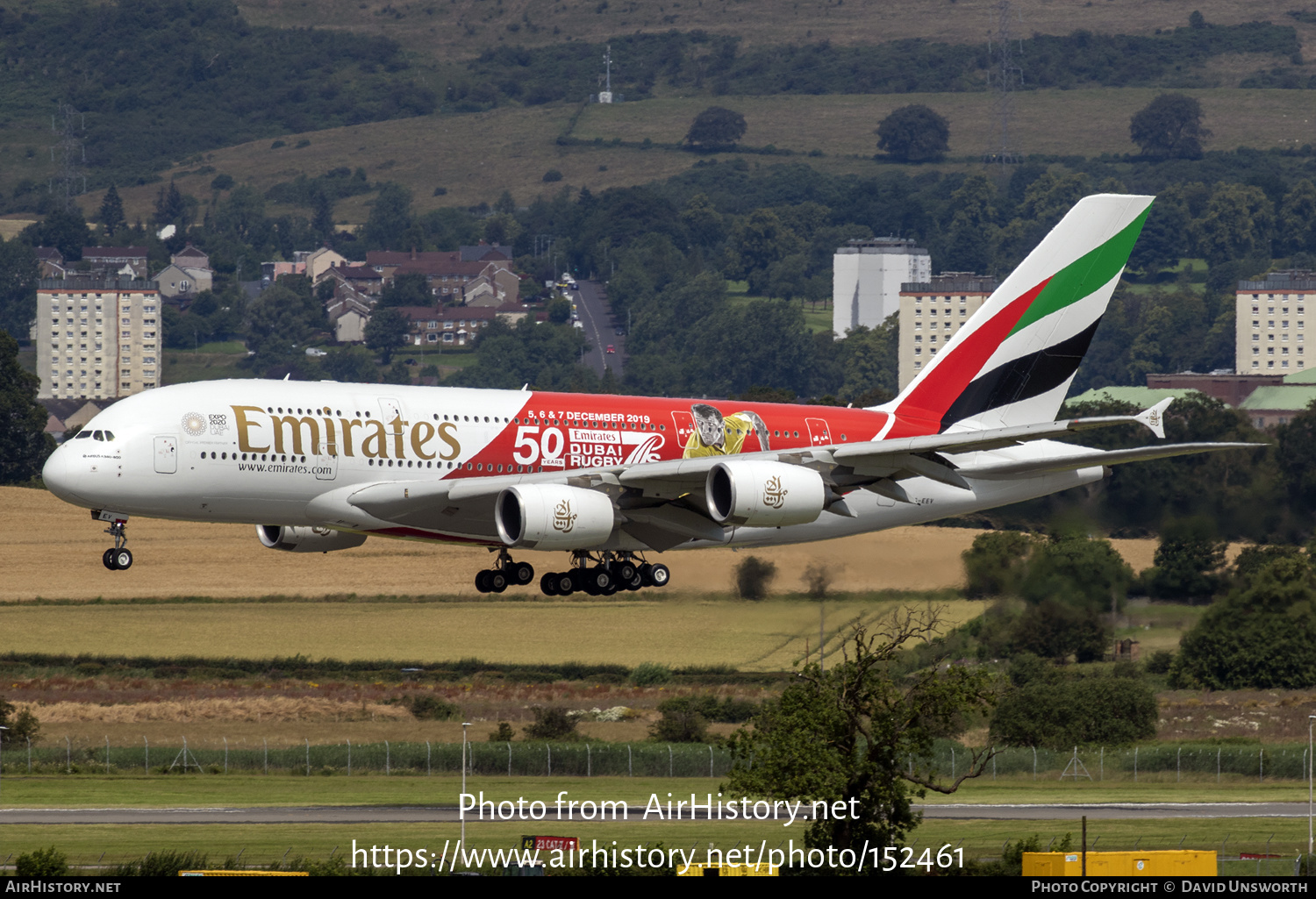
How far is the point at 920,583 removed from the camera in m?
70.0

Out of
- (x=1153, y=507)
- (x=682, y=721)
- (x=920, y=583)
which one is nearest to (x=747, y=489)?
(x=920, y=583)

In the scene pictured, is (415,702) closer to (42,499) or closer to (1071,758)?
(1071,758)

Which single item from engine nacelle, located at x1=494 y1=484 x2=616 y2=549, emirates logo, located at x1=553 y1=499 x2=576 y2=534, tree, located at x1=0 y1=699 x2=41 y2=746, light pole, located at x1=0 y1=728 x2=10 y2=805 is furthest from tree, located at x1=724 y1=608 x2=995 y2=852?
tree, located at x1=0 y1=699 x2=41 y2=746

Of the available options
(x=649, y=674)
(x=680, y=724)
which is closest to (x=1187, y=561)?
(x=680, y=724)

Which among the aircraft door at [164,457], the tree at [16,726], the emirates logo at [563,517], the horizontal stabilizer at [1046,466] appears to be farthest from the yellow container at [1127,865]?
the tree at [16,726]

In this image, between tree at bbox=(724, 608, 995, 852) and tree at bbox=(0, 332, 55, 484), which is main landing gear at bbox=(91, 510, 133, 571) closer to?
tree at bbox=(724, 608, 995, 852)

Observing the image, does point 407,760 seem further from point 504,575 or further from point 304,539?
point 504,575

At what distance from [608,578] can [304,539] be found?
9.56m

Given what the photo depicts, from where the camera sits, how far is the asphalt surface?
73.0 metres

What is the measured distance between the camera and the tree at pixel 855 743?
2420 inches

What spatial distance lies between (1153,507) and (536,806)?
25621 millimetres

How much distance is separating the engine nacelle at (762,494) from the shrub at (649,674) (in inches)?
1341

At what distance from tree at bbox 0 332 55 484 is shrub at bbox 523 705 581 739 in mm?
73097

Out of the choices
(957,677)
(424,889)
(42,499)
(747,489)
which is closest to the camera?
(424,889)
